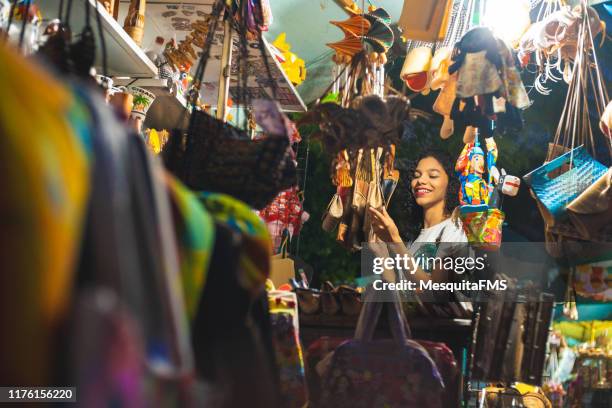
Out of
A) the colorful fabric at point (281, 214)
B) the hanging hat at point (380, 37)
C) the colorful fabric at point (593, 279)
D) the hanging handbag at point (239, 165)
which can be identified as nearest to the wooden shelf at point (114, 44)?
the hanging handbag at point (239, 165)

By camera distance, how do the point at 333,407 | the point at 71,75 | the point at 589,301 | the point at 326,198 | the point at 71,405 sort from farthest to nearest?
1. the point at 326,198
2. the point at 589,301
3. the point at 333,407
4. the point at 71,75
5. the point at 71,405

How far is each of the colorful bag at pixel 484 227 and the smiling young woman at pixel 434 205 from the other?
1.5 inches

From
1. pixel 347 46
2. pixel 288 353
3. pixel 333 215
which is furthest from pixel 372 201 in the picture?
pixel 288 353

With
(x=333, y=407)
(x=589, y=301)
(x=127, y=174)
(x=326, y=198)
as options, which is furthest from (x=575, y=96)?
(x=326, y=198)

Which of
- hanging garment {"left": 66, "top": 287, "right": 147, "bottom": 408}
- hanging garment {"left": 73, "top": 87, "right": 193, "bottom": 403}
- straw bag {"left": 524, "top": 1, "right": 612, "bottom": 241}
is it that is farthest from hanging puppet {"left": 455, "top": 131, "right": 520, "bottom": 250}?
hanging garment {"left": 66, "top": 287, "right": 147, "bottom": 408}

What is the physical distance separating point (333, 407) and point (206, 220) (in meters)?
1.18

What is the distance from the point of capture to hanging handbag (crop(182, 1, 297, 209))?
50.1 inches

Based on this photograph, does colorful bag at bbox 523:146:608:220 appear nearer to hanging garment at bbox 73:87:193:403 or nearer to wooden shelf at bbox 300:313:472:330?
wooden shelf at bbox 300:313:472:330

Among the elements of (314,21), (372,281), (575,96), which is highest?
(314,21)

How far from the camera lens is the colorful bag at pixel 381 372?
5.91 feet

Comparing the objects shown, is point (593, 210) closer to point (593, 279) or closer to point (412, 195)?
point (593, 279)

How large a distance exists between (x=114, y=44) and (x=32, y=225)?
5.70 feet

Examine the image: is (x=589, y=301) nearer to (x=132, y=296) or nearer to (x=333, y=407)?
(x=333, y=407)

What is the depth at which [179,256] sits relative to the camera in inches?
30.7
